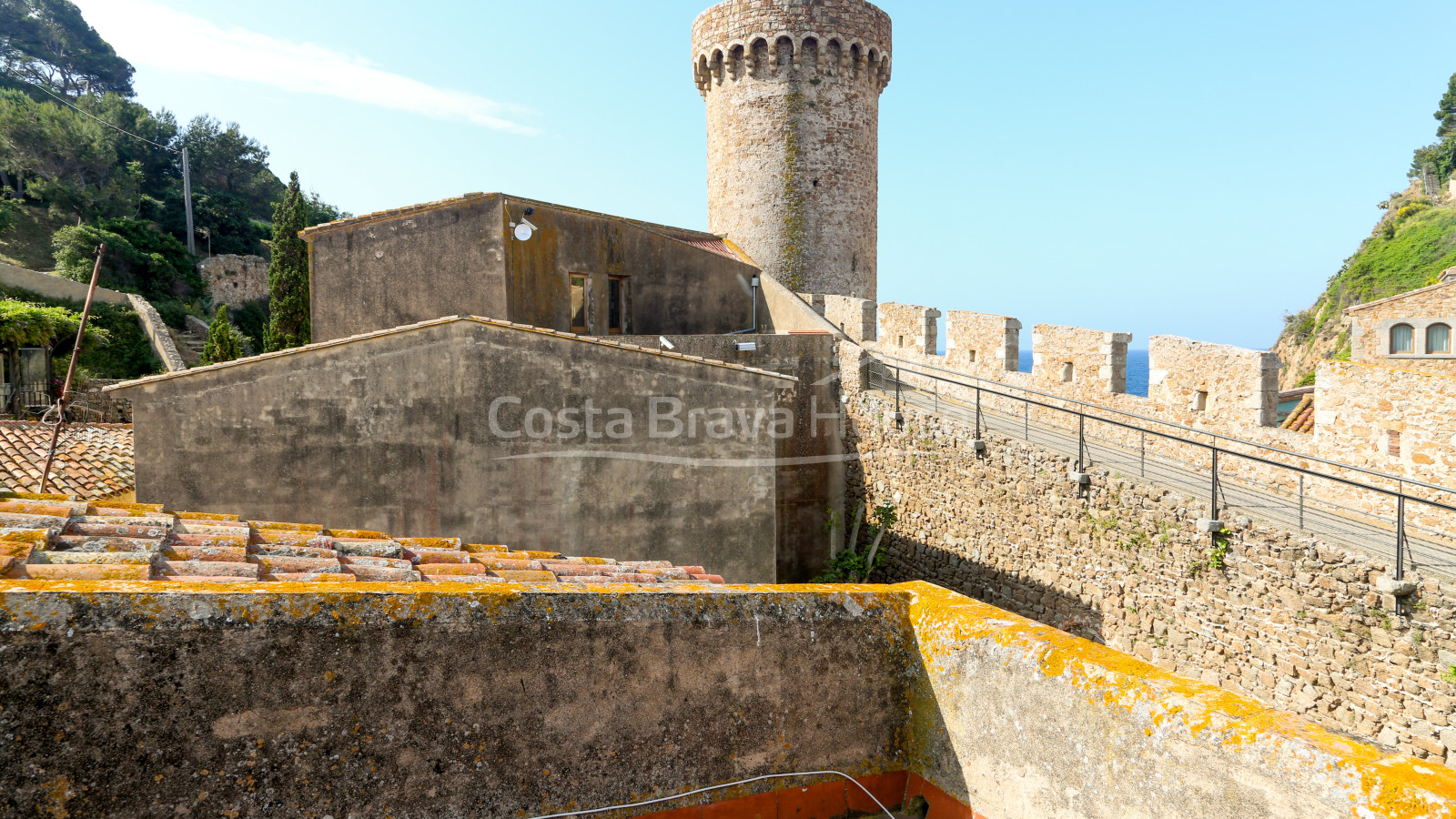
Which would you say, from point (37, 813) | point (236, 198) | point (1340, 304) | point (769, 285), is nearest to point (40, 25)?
point (236, 198)

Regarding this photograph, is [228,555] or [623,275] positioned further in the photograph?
[623,275]

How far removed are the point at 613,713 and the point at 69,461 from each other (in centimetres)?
1347

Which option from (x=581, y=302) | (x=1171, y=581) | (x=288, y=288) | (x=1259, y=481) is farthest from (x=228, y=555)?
(x=288, y=288)

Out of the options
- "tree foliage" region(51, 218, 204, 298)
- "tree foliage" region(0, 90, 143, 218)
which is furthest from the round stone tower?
"tree foliage" region(0, 90, 143, 218)

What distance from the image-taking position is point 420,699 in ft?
7.98

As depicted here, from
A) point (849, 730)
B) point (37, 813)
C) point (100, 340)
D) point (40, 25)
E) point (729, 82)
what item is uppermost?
point (40, 25)

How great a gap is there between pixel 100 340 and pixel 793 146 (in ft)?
73.3

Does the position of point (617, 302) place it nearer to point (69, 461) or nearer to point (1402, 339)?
point (69, 461)

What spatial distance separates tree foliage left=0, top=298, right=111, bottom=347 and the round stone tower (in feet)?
58.2

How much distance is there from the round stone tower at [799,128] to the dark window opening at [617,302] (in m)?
10.2

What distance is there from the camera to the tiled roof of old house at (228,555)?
3.22 m

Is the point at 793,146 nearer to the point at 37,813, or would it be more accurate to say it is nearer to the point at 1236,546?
the point at 1236,546

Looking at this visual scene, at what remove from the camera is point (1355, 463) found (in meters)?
9.73

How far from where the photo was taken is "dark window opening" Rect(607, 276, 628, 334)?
1548cm
